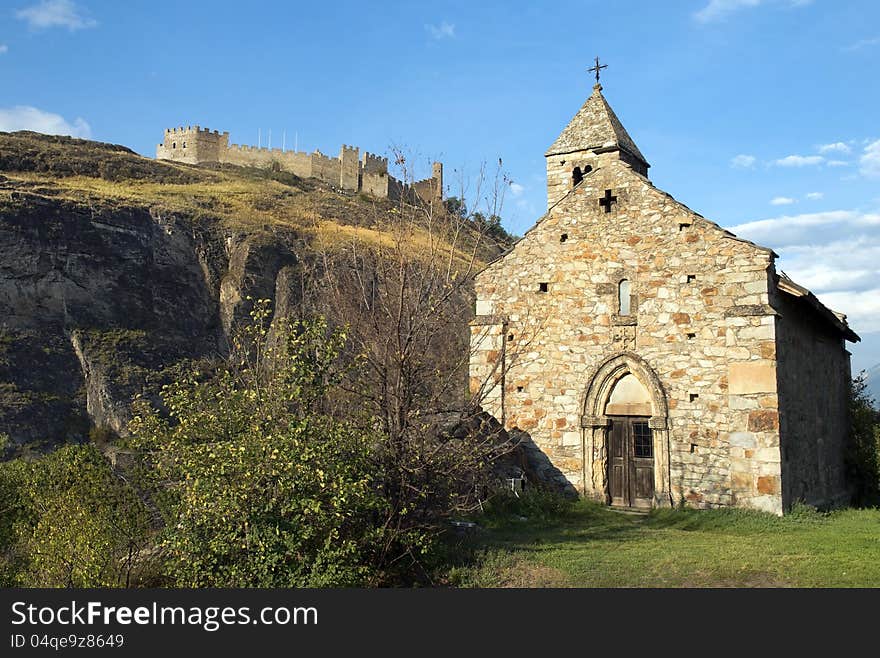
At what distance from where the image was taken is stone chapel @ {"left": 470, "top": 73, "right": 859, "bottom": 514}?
544 inches

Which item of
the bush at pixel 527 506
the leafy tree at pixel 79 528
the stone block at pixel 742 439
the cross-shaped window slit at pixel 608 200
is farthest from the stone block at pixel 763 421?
the leafy tree at pixel 79 528

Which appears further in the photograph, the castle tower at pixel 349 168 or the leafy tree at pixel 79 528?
the castle tower at pixel 349 168

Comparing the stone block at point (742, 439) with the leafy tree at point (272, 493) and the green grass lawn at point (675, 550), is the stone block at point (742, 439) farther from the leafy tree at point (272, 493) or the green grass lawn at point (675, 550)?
the leafy tree at point (272, 493)

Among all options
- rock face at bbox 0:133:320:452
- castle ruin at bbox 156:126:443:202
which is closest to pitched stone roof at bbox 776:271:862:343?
rock face at bbox 0:133:320:452

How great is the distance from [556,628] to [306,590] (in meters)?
2.54

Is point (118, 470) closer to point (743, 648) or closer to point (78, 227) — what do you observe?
point (743, 648)

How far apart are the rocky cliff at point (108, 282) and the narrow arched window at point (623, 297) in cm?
1471

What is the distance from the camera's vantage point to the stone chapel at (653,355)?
45.4 ft

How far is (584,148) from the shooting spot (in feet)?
63.0

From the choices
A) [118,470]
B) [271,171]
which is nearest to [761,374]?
[118,470]

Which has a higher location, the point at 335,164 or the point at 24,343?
the point at 335,164

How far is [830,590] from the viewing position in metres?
8.22

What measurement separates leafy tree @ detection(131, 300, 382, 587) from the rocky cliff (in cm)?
1987

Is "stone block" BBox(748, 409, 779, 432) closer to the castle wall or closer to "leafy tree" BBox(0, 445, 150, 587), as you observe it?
"leafy tree" BBox(0, 445, 150, 587)
